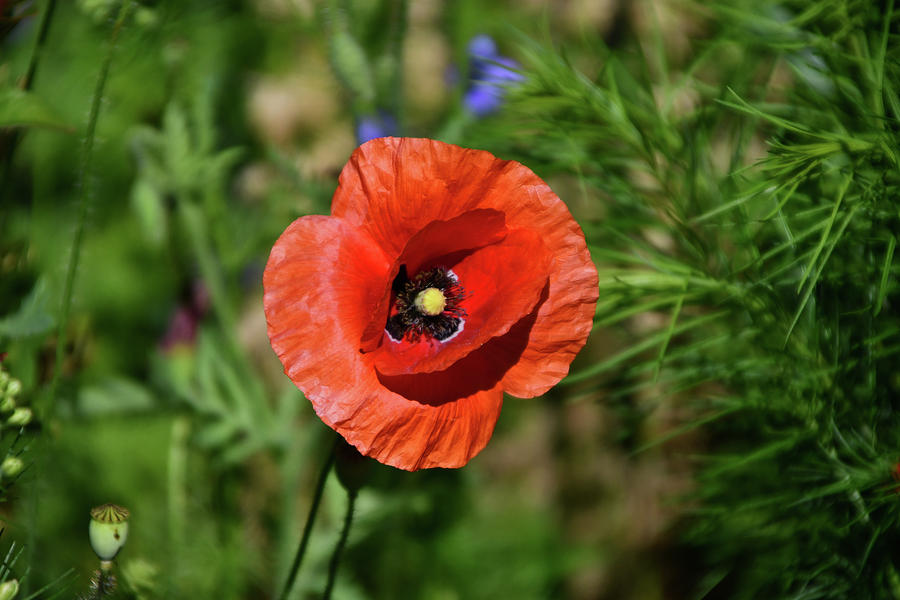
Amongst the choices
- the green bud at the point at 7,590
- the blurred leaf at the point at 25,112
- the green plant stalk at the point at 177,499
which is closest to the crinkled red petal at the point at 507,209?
the blurred leaf at the point at 25,112

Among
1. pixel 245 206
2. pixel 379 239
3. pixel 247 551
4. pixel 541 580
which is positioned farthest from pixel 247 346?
pixel 379 239

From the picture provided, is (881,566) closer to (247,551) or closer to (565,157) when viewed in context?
(565,157)

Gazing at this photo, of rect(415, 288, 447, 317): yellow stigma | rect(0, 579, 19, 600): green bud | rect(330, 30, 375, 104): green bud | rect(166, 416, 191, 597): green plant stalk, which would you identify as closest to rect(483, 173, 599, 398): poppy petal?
rect(415, 288, 447, 317): yellow stigma

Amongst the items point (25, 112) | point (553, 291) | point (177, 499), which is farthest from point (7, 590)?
point (177, 499)

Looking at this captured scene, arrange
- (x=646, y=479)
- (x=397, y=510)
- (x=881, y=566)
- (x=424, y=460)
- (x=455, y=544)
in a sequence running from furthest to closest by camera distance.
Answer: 1. (x=646, y=479)
2. (x=455, y=544)
3. (x=397, y=510)
4. (x=881, y=566)
5. (x=424, y=460)

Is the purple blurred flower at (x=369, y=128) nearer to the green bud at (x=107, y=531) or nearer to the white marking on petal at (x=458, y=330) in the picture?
the white marking on petal at (x=458, y=330)

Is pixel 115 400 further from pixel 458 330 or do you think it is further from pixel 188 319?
pixel 458 330
